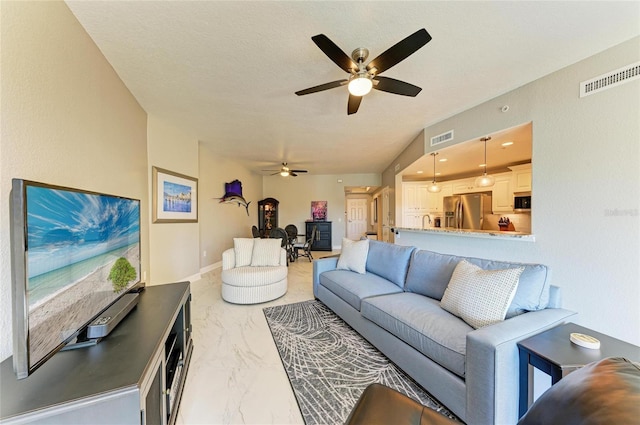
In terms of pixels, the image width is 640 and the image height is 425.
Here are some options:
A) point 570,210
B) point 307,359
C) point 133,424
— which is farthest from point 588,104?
point 133,424

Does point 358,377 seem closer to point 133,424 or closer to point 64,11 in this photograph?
point 133,424

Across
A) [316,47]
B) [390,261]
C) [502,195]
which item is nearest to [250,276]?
[390,261]

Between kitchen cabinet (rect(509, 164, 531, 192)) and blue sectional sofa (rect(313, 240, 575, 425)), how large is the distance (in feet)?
12.2

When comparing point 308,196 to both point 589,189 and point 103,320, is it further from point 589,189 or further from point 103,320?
point 103,320

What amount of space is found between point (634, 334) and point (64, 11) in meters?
4.83

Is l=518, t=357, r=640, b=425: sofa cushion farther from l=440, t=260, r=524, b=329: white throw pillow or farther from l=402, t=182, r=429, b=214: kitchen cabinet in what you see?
l=402, t=182, r=429, b=214: kitchen cabinet

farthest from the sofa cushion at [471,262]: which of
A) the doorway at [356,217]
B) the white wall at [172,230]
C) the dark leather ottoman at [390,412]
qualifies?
the doorway at [356,217]

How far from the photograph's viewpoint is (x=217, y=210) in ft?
17.9

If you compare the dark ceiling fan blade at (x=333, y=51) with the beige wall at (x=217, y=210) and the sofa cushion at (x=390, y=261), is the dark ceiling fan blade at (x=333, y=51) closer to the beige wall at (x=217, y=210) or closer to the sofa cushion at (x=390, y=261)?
the sofa cushion at (x=390, y=261)

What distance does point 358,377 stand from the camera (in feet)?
5.72

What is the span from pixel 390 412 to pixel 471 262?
4.87 feet

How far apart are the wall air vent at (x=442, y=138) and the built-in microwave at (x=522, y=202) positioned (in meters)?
2.49

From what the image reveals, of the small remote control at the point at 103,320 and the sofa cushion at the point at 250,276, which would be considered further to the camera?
the sofa cushion at the point at 250,276

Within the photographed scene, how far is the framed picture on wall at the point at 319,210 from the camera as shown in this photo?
799 cm
